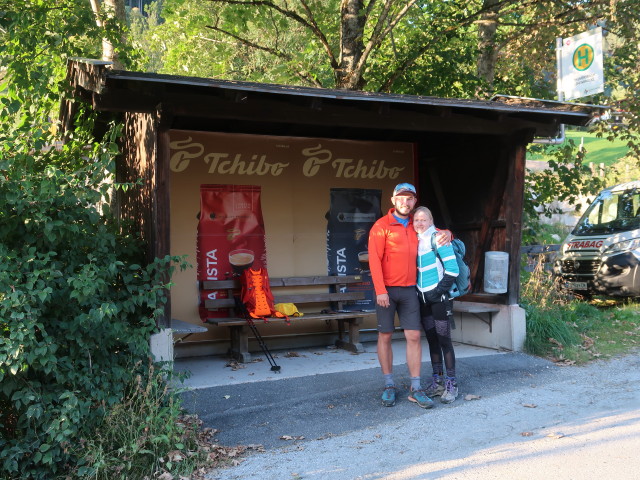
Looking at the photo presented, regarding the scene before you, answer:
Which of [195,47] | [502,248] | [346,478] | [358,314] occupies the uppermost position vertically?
[195,47]

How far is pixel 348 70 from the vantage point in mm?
11773

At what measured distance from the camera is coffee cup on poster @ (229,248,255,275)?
8.54 m

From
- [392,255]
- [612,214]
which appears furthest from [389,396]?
[612,214]

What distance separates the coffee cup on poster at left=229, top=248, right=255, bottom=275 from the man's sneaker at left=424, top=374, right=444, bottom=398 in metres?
3.02

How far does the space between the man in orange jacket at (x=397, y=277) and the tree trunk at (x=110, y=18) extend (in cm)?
563

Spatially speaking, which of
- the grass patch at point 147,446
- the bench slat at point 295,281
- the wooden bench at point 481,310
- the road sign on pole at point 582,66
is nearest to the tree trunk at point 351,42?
the road sign on pole at point 582,66

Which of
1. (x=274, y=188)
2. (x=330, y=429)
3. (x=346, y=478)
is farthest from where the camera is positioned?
(x=274, y=188)

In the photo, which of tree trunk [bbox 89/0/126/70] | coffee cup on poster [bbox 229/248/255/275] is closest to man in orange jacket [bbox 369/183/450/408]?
coffee cup on poster [bbox 229/248/255/275]

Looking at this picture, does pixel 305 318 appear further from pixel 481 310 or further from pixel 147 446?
pixel 147 446

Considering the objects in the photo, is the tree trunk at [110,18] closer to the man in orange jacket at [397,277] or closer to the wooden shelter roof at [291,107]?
the wooden shelter roof at [291,107]

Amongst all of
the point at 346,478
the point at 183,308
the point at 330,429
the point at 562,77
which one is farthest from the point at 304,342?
the point at 562,77

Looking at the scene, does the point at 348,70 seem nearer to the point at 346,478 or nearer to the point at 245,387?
the point at 245,387

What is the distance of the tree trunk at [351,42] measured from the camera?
11.7 meters

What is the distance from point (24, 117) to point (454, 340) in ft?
19.7
